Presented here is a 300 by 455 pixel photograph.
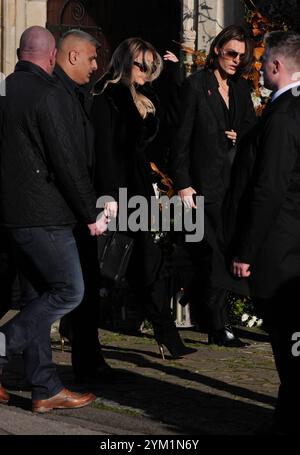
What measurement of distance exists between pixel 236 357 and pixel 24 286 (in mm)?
2089

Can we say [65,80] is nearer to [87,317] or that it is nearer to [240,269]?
[87,317]

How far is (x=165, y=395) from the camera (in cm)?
782

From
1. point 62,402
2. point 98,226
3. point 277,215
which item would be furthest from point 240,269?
point 62,402

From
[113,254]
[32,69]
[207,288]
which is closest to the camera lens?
[32,69]

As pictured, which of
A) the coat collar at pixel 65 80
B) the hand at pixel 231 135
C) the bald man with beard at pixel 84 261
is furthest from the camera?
the hand at pixel 231 135

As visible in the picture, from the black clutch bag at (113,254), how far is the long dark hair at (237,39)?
1.51 m

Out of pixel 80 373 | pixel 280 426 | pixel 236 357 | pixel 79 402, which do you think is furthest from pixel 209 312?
pixel 280 426

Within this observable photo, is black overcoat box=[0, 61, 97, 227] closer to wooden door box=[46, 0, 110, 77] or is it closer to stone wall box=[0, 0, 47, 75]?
stone wall box=[0, 0, 47, 75]

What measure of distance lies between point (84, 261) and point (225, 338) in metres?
1.65

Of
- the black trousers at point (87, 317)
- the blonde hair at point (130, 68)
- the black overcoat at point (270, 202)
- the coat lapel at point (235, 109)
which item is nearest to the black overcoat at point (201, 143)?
the coat lapel at point (235, 109)

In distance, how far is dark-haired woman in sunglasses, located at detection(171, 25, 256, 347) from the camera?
9227 millimetres

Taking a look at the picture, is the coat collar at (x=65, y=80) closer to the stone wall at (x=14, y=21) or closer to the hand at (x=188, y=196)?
the hand at (x=188, y=196)

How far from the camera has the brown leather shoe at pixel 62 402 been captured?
24.2 feet

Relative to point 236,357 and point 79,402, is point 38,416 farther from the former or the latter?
point 236,357
